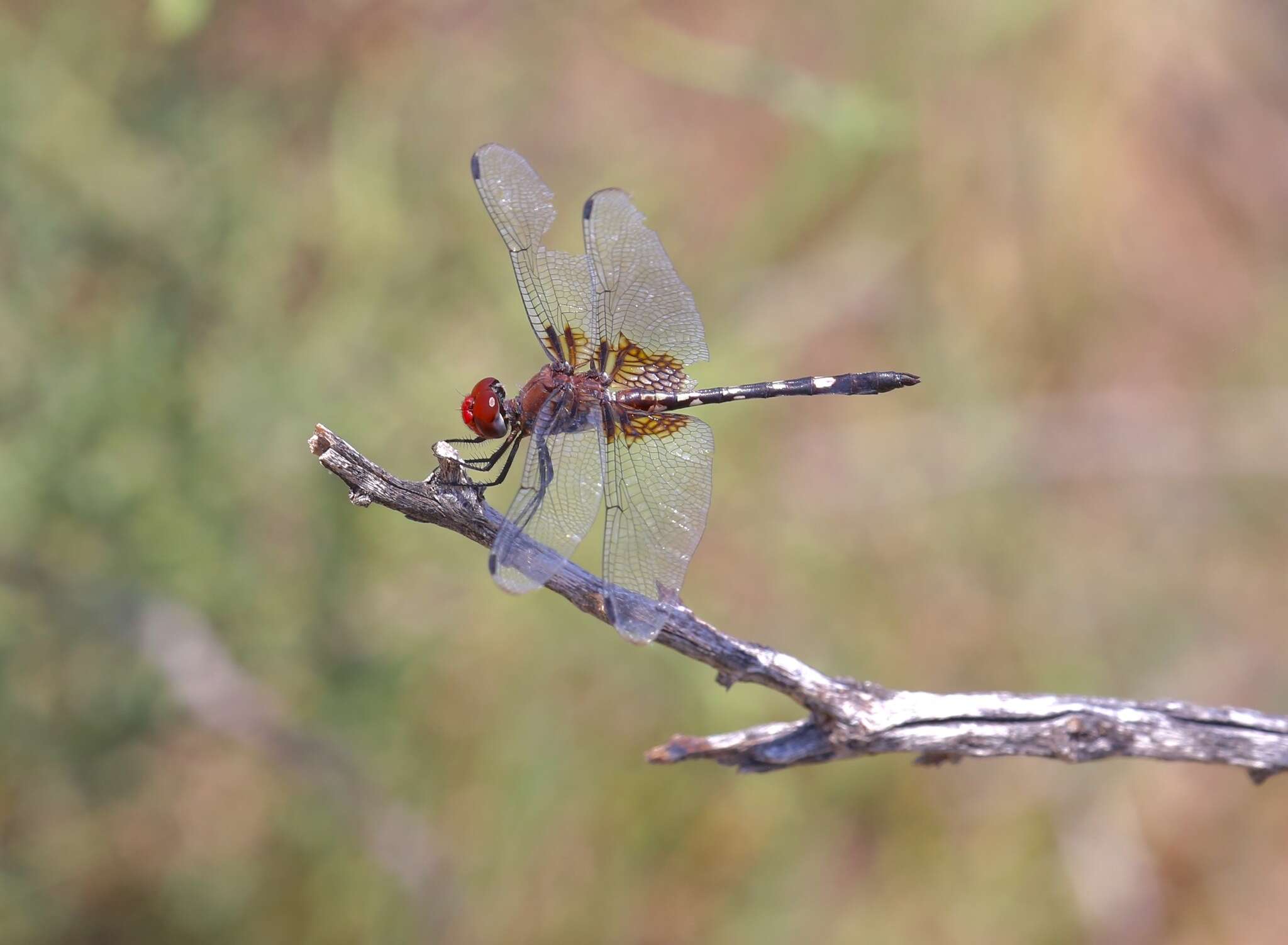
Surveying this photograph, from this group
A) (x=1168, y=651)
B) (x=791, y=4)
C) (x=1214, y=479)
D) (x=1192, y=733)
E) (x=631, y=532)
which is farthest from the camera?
(x=791, y=4)

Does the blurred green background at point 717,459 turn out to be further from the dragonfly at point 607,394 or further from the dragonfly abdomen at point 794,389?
the dragonfly at point 607,394

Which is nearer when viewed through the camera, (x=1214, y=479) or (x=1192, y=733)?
(x=1192, y=733)

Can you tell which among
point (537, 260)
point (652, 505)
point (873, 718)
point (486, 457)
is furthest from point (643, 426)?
point (873, 718)

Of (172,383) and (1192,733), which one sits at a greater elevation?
(172,383)

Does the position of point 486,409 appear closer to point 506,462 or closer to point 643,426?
point 506,462

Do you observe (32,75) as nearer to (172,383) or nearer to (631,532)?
(172,383)

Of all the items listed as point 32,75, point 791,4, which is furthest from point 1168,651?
point 32,75

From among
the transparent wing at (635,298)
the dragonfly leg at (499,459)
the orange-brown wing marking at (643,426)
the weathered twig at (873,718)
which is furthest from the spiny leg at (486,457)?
the weathered twig at (873,718)
